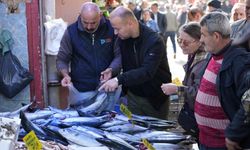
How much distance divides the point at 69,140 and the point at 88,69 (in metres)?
1.43

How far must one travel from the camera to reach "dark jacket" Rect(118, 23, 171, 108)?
4468mm

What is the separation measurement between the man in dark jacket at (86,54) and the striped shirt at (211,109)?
1.55 metres

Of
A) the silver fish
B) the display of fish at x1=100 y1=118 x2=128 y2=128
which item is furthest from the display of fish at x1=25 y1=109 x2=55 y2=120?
the silver fish

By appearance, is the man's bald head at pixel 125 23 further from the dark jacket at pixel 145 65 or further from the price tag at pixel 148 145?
the price tag at pixel 148 145

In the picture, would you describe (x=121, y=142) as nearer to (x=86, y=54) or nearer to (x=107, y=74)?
(x=107, y=74)

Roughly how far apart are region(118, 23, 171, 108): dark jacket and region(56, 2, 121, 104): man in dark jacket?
0.25m

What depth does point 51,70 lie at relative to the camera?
6250mm

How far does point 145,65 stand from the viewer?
14.7 ft

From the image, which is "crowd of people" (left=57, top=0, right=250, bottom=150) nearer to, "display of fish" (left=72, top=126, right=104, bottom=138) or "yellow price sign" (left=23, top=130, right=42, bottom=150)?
"display of fish" (left=72, top=126, right=104, bottom=138)

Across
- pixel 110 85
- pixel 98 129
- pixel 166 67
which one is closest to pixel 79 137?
pixel 98 129

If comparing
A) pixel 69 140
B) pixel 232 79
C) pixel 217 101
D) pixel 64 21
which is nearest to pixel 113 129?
pixel 69 140

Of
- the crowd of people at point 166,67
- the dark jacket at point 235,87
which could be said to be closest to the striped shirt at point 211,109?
the crowd of people at point 166,67

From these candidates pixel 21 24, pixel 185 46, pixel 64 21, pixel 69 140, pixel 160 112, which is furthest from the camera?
pixel 64 21

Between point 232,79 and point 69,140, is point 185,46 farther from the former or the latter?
point 69,140
